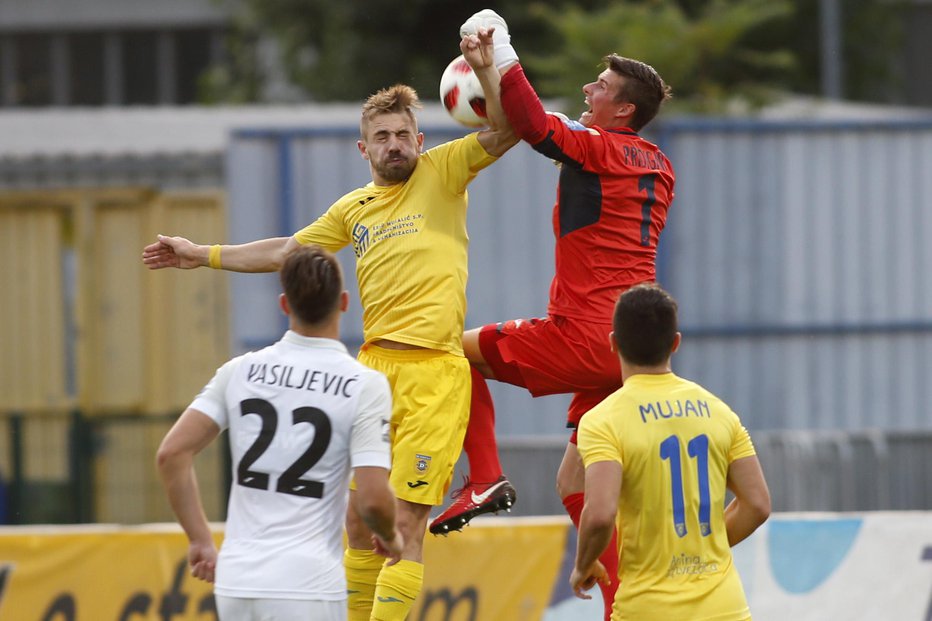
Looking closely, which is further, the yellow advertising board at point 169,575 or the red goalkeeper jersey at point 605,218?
the yellow advertising board at point 169,575

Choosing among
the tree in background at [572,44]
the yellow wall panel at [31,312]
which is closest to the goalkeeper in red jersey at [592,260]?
the yellow wall panel at [31,312]

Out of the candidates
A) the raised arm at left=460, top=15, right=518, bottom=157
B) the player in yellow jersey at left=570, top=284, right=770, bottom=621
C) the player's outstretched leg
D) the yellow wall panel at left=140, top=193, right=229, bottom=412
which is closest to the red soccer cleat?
the player's outstretched leg

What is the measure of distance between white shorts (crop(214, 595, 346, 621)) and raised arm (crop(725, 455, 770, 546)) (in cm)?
158

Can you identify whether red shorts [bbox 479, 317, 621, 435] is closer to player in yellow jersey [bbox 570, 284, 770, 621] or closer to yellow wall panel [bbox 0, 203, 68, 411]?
player in yellow jersey [bbox 570, 284, 770, 621]

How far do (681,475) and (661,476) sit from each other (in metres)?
0.07

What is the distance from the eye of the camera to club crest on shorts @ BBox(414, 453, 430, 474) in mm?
6422

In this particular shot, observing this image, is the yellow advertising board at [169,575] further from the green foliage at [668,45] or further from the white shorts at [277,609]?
the green foliage at [668,45]

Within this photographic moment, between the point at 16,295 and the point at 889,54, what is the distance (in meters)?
19.1

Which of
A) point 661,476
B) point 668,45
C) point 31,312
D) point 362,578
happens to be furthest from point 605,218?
point 668,45

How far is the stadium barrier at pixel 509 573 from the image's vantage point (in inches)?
360

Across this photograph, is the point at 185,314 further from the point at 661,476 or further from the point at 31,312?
the point at 661,476

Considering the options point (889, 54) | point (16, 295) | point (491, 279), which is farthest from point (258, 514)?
point (889, 54)

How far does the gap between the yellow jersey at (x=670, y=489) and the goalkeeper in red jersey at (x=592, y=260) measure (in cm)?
110

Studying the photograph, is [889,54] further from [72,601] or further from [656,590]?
[656,590]
